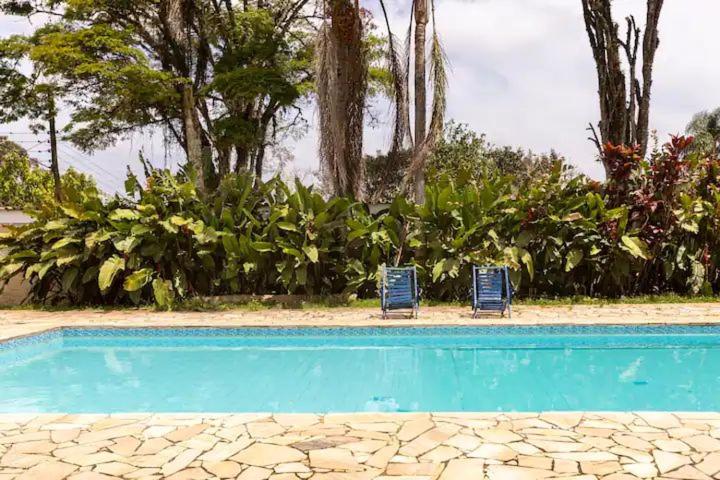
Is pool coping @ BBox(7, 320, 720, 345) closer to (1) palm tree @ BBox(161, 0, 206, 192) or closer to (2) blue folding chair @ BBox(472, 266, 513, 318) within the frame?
(2) blue folding chair @ BBox(472, 266, 513, 318)

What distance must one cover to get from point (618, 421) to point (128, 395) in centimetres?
447

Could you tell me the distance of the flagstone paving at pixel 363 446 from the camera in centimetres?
349

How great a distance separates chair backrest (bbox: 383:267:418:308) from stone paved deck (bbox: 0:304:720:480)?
468cm

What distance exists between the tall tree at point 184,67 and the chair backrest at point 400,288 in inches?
197

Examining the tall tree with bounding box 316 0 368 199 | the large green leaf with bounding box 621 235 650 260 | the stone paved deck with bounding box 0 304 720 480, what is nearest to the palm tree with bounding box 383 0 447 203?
the tall tree with bounding box 316 0 368 199

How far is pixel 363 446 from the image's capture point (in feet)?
12.8

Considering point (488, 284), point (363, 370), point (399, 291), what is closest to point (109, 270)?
point (399, 291)

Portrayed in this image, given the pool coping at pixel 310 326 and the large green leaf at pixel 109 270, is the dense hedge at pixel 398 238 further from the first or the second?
the pool coping at pixel 310 326

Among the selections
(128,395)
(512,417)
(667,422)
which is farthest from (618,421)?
(128,395)

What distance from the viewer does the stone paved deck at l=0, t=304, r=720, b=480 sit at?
11.4 feet

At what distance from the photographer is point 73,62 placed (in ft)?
45.1

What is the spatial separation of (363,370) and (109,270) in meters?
5.05

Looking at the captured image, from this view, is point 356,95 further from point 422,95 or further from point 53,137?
point 53,137

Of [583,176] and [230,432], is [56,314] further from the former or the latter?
[583,176]
